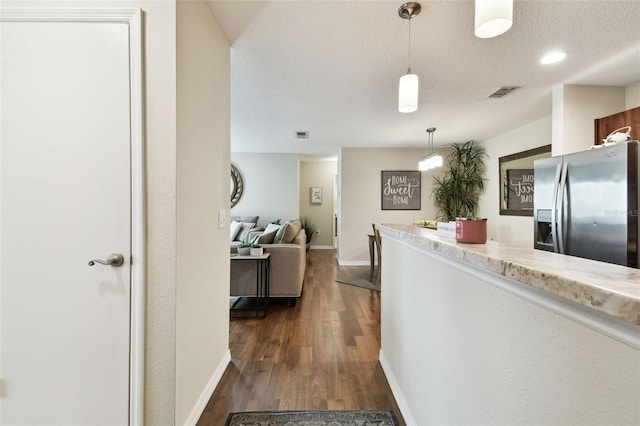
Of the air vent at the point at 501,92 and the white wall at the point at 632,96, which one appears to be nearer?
the white wall at the point at 632,96

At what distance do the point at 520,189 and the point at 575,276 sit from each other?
4655 millimetres

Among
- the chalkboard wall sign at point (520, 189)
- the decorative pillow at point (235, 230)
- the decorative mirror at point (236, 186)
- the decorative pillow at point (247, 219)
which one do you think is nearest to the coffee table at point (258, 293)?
the decorative pillow at point (235, 230)

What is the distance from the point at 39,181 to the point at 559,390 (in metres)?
2.02

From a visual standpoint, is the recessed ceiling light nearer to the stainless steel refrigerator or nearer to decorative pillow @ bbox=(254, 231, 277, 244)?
the stainless steel refrigerator

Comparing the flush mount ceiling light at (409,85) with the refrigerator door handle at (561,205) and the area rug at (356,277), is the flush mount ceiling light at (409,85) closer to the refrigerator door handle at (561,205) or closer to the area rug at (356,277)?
the refrigerator door handle at (561,205)

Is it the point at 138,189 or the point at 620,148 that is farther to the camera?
the point at 620,148

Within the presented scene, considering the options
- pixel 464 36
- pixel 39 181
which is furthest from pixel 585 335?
pixel 464 36

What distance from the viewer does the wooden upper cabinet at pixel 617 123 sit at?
238 cm

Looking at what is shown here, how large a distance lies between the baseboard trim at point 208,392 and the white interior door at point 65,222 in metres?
0.33

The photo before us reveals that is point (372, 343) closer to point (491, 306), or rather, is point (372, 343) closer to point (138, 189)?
point (491, 306)

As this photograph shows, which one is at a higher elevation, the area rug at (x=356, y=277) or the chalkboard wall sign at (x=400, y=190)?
the chalkboard wall sign at (x=400, y=190)

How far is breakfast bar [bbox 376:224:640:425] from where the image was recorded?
445 millimetres

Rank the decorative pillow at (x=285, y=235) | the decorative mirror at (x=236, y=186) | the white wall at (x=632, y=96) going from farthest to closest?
the decorative mirror at (x=236, y=186), the decorative pillow at (x=285, y=235), the white wall at (x=632, y=96)

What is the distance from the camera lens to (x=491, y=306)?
0.79 m
